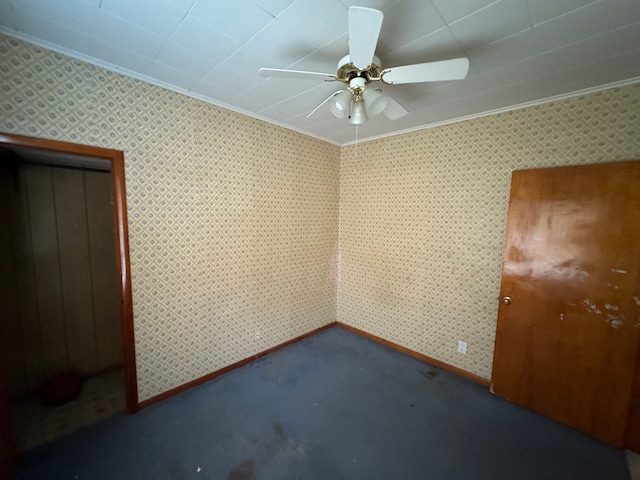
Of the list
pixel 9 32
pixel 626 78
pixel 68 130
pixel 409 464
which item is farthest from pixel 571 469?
pixel 9 32

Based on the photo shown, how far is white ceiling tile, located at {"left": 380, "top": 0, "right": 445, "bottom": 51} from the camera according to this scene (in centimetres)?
114

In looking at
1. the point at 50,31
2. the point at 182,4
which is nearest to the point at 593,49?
the point at 182,4

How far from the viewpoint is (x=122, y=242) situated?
1785mm

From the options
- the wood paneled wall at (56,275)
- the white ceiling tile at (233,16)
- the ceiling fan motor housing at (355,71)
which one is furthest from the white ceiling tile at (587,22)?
the wood paneled wall at (56,275)

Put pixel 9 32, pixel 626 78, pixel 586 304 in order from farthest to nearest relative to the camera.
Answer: pixel 586 304 → pixel 626 78 → pixel 9 32

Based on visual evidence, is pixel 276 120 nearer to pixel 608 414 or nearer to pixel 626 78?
pixel 626 78

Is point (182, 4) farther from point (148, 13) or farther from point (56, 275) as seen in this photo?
point (56, 275)

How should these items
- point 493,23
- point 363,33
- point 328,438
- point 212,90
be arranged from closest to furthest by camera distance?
point 363,33
point 493,23
point 328,438
point 212,90

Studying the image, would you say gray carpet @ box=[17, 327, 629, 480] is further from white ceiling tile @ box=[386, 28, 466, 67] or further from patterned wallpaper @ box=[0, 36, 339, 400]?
white ceiling tile @ box=[386, 28, 466, 67]

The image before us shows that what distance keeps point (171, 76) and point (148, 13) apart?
→ 607 millimetres

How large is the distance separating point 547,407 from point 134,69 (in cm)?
400

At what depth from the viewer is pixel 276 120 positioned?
2.57 m

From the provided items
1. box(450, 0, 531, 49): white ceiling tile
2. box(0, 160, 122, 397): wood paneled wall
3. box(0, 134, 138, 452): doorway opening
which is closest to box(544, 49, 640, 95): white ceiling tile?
box(450, 0, 531, 49): white ceiling tile

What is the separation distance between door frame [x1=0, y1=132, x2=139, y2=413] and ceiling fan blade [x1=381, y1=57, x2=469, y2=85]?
183 cm
